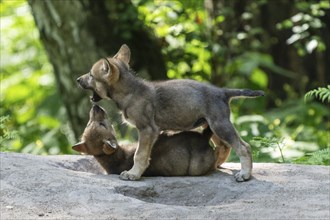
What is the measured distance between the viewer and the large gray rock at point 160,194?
5.87 metres

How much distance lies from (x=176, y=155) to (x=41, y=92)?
26.3 ft

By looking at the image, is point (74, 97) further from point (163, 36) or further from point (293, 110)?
point (293, 110)

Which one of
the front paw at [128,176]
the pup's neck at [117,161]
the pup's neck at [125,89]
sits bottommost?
the pup's neck at [117,161]

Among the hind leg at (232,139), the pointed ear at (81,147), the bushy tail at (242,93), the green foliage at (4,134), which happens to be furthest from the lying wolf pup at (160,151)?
the green foliage at (4,134)

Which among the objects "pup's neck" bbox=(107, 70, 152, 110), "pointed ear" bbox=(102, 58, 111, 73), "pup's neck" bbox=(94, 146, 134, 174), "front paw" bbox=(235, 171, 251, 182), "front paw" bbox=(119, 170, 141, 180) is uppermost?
"pointed ear" bbox=(102, 58, 111, 73)

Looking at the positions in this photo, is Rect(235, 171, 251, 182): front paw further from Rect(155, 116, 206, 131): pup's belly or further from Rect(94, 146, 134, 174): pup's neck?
Rect(94, 146, 134, 174): pup's neck

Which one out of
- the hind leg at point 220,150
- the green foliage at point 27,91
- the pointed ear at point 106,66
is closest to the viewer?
the pointed ear at point 106,66

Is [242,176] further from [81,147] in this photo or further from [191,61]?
[191,61]

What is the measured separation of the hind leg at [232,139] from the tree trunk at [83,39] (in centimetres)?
498

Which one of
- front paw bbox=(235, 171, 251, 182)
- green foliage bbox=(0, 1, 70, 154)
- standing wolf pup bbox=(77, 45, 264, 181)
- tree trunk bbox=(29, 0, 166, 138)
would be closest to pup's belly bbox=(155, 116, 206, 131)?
standing wolf pup bbox=(77, 45, 264, 181)

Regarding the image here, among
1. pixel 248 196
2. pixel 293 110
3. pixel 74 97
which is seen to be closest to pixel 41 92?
pixel 74 97

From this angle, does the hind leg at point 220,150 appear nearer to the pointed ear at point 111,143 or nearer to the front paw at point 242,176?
the front paw at point 242,176

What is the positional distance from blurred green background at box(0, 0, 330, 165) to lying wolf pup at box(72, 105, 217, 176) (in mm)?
1851

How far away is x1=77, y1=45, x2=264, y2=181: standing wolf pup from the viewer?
7.27 m
